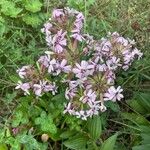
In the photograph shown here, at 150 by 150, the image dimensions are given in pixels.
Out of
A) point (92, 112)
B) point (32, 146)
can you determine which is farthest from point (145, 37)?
point (32, 146)

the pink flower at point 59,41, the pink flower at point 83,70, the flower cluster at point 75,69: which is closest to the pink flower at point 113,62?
the flower cluster at point 75,69

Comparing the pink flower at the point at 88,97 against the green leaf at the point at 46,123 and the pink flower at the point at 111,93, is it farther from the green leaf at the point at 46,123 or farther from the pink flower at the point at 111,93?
the green leaf at the point at 46,123

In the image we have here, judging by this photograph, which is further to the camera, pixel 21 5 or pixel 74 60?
pixel 21 5

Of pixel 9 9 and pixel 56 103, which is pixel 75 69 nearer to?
pixel 56 103

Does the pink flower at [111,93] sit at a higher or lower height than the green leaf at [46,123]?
higher

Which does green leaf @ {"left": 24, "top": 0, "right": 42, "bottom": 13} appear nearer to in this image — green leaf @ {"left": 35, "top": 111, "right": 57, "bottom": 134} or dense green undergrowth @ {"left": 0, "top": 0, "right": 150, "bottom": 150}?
dense green undergrowth @ {"left": 0, "top": 0, "right": 150, "bottom": 150}

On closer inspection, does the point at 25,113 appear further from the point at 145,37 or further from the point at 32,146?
the point at 145,37
